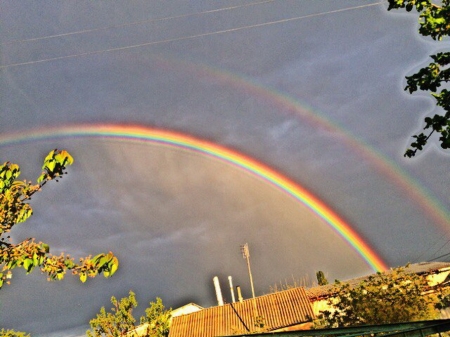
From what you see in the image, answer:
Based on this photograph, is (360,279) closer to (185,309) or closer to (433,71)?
(185,309)

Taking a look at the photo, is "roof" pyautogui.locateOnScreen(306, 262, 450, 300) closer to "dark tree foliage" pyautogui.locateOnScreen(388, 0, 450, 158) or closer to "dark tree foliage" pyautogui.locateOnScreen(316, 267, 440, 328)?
"dark tree foliage" pyautogui.locateOnScreen(316, 267, 440, 328)

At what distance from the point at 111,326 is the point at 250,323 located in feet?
34.3

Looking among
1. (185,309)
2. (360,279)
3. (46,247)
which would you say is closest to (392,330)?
(46,247)

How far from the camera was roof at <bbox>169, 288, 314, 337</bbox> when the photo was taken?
27.3 metres

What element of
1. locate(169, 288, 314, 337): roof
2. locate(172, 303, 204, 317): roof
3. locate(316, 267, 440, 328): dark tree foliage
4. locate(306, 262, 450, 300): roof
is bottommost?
locate(316, 267, 440, 328): dark tree foliage

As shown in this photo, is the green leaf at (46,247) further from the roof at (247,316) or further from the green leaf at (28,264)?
the roof at (247,316)

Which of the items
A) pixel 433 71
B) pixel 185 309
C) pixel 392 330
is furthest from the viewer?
pixel 185 309

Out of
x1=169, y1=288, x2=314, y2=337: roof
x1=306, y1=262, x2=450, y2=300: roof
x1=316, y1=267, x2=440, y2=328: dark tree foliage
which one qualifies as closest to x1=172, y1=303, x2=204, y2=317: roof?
x1=169, y1=288, x2=314, y2=337: roof

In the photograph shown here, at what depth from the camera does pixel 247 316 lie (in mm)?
29641

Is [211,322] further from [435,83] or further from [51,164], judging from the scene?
[51,164]

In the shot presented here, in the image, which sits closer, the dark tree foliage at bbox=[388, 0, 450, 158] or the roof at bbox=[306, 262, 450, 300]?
the dark tree foliage at bbox=[388, 0, 450, 158]

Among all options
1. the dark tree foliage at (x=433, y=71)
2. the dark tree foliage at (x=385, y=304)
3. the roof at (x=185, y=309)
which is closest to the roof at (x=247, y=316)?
the dark tree foliage at (x=385, y=304)

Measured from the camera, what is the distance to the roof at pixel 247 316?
89.6 feet

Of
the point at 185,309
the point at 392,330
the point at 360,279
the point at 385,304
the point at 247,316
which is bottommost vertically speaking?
the point at 392,330
